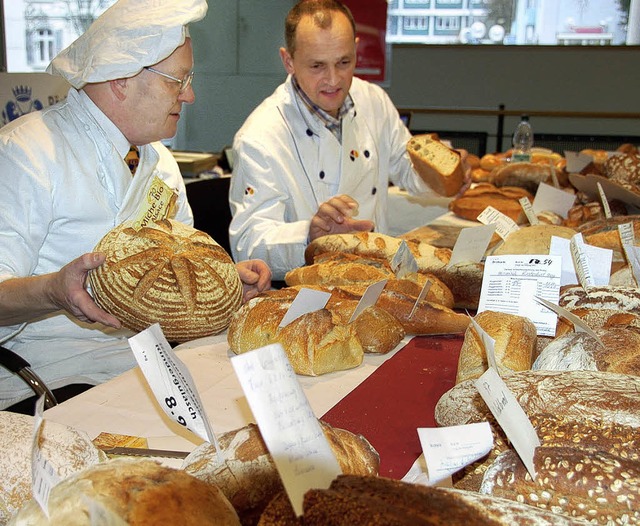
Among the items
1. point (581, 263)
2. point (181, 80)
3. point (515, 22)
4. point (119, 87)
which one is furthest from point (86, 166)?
point (515, 22)

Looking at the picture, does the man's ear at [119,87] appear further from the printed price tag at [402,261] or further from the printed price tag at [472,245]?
the printed price tag at [472,245]

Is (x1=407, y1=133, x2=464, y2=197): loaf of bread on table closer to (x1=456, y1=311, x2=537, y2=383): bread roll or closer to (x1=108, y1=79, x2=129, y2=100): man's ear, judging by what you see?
(x1=108, y1=79, x2=129, y2=100): man's ear

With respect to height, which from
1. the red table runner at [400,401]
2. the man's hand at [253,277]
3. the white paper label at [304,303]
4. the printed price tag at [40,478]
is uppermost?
the printed price tag at [40,478]

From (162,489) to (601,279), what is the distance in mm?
1512

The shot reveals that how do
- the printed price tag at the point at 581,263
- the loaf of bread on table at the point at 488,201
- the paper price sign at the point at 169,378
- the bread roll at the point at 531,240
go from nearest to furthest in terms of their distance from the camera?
the paper price sign at the point at 169,378 → the printed price tag at the point at 581,263 → the bread roll at the point at 531,240 → the loaf of bread on table at the point at 488,201

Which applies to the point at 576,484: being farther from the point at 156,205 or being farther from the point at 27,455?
the point at 156,205

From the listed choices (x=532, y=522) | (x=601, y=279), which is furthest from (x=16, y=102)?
(x=532, y=522)

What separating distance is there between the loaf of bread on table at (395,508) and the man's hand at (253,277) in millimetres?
1438

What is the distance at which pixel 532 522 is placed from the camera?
0.85m

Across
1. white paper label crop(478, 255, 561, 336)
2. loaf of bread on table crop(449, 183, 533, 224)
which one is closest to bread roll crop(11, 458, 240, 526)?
white paper label crop(478, 255, 561, 336)

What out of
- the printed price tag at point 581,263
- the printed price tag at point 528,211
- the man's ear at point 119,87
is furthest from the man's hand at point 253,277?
the printed price tag at point 528,211

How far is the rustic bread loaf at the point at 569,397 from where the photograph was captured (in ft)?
3.94

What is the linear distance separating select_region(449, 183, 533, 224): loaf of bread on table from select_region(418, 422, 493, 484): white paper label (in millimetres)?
2720

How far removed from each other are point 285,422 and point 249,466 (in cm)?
27
